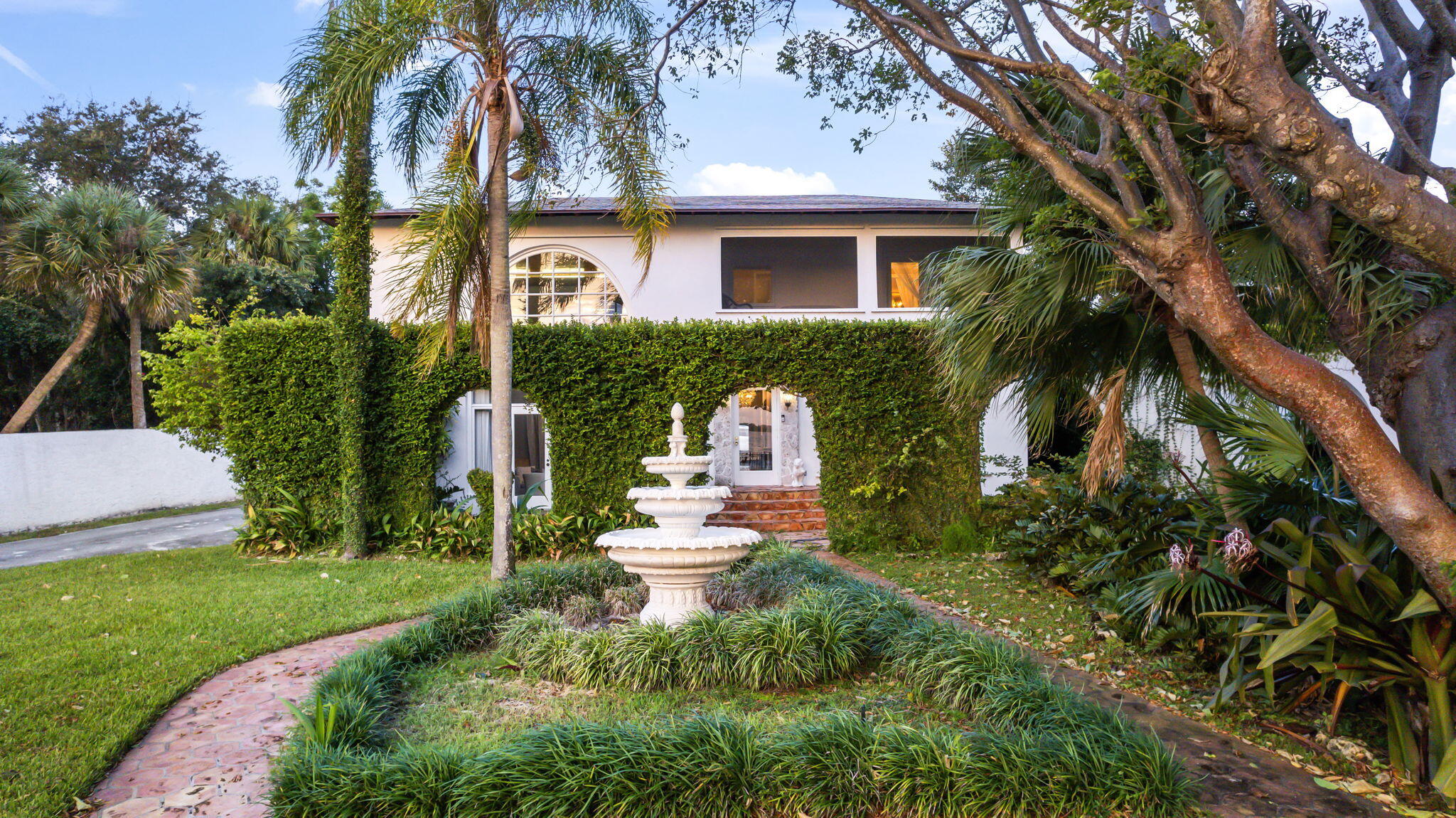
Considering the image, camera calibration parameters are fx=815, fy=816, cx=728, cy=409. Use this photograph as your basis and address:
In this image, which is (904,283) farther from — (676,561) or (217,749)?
(217,749)

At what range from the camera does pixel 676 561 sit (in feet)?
21.3

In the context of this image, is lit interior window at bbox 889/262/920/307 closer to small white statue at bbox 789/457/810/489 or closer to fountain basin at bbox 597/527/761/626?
small white statue at bbox 789/457/810/489

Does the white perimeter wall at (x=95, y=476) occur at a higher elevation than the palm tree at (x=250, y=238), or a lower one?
lower

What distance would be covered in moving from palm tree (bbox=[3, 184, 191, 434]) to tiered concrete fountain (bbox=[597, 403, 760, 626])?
54.4 feet

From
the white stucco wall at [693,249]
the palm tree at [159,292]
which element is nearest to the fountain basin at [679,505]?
the white stucco wall at [693,249]

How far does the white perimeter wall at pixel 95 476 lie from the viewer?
15383mm

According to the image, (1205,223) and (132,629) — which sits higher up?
(1205,223)

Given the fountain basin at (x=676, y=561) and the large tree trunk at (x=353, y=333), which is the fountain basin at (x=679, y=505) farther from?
the large tree trunk at (x=353, y=333)

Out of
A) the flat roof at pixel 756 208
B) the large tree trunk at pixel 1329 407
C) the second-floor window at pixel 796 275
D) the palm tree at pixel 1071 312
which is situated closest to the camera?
the large tree trunk at pixel 1329 407

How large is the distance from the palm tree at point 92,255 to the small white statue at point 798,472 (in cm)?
1482

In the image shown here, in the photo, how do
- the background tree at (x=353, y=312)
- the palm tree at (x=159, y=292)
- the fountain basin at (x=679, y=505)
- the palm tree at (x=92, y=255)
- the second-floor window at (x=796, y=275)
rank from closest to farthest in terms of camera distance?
the fountain basin at (x=679, y=505) → the background tree at (x=353, y=312) → the palm tree at (x=92, y=255) → the palm tree at (x=159, y=292) → the second-floor window at (x=796, y=275)

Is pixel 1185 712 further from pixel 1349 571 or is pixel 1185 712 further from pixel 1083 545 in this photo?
pixel 1083 545

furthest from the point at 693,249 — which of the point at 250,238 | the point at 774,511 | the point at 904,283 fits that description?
the point at 250,238

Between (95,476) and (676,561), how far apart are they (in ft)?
55.1
